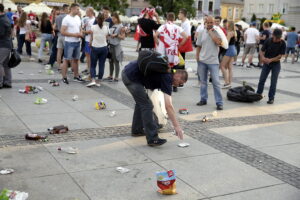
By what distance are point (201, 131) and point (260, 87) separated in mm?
3594

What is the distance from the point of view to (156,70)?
17.1ft

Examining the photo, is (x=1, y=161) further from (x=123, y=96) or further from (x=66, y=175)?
(x=123, y=96)

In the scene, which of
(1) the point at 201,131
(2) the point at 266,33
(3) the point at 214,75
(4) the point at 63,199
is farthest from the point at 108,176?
(2) the point at 266,33

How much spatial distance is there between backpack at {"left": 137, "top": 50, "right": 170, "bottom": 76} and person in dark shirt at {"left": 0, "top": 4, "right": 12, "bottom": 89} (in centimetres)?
452

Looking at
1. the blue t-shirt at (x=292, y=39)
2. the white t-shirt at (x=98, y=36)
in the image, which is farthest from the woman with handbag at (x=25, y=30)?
the blue t-shirt at (x=292, y=39)

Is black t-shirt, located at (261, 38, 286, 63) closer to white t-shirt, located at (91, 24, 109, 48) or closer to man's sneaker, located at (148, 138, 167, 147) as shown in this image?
white t-shirt, located at (91, 24, 109, 48)

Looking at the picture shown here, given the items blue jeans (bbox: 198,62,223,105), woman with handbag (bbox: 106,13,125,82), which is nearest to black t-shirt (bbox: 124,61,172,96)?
blue jeans (bbox: 198,62,223,105)

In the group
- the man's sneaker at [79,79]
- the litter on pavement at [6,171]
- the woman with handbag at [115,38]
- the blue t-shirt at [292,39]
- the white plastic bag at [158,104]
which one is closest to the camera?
the litter on pavement at [6,171]

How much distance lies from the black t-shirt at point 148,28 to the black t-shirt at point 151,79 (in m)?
4.16

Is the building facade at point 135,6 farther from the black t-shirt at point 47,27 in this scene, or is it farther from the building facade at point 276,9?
the black t-shirt at point 47,27

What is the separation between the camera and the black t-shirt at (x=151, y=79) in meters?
5.12

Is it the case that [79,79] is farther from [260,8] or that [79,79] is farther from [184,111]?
[260,8]

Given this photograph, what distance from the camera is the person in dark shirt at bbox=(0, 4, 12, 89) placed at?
8.72 meters

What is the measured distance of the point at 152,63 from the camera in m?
5.23
